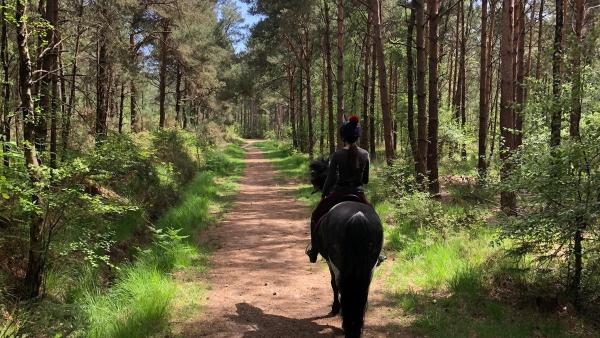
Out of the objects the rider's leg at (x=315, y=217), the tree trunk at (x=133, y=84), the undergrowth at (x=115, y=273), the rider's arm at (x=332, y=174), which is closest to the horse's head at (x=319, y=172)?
the rider's leg at (x=315, y=217)

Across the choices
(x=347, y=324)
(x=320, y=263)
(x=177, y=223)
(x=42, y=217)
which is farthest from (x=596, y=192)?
(x=177, y=223)

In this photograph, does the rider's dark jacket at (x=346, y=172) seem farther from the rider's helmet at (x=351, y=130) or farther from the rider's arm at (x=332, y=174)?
the rider's helmet at (x=351, y=130)

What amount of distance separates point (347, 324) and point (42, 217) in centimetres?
468

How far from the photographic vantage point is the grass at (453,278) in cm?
500

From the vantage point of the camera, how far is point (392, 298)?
6.36m

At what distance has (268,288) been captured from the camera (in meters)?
7.07

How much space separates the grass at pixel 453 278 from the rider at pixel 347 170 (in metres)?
1.72

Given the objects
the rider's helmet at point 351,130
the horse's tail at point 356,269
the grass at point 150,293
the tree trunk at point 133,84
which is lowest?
the grass at point 150,293

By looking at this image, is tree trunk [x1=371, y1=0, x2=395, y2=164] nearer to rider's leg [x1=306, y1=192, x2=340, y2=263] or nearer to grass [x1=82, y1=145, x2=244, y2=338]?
grass [x1=82, y1=145, x2=244, y2=338]

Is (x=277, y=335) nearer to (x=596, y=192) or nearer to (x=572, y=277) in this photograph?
(x=572, y=277)

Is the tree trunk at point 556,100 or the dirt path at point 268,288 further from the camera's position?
the tree trunk at point 556,100

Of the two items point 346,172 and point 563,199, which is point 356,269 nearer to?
point 346,172

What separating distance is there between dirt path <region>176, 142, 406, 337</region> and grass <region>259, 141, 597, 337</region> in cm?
43

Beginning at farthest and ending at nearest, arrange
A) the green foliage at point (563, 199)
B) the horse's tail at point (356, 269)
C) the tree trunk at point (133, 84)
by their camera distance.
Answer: the tree trunk at point (133, 84) → the green foliage at point (563, 199) → the horse's tail at point (356, 269)
